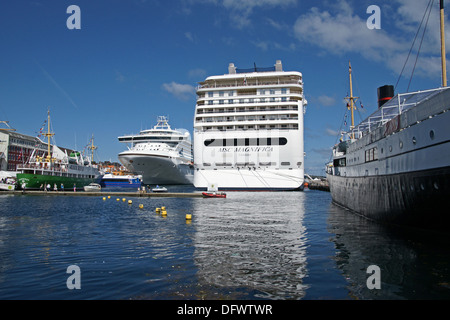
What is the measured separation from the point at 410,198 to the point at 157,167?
6316cm

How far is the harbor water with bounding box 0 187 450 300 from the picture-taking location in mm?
6980

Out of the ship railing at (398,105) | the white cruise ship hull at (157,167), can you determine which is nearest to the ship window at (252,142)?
the ship railing at (398,105)

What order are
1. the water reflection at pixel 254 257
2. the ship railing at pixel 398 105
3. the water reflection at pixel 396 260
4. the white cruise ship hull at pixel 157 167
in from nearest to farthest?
the water reflection at pixel 396 260 < the water reflection at pixel 254 257 < the ship railing at pixel 398 105 < the white cruise ship hull at pixel 157 167

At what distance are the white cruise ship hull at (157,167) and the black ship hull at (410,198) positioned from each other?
179 feet

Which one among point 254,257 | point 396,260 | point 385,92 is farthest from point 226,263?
point 385,92

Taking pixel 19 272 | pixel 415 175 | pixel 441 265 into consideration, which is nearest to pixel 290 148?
pixel 415 175

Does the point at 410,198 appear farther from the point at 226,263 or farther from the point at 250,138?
the point at 250,138

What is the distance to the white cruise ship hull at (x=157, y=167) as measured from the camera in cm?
6738

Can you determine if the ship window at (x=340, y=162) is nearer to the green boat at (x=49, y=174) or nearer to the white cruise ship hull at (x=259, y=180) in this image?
the white cruise ship hull at (x=259, y=180)

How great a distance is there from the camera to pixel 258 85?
5244cm

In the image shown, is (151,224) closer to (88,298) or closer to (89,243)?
(89,243)

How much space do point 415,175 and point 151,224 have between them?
13.2 metres

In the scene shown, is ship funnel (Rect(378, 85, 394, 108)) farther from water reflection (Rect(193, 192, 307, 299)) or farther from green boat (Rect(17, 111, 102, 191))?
green boat (Rect(17, 111, 102, 191))

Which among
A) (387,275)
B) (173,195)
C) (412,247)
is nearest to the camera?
(387,275)
